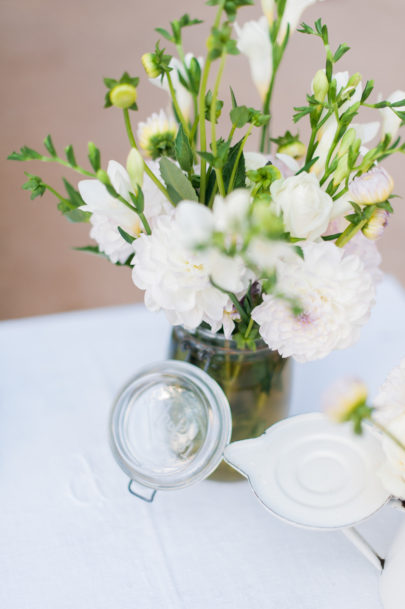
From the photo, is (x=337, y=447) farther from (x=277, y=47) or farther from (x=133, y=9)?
(x=133, y=9)

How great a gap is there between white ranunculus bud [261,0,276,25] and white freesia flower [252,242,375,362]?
19 centimetres

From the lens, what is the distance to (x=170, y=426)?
63 cm

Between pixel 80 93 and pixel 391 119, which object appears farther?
pixel 80 93

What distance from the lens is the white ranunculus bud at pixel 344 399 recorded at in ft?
1.11

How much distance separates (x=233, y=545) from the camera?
2.08ft

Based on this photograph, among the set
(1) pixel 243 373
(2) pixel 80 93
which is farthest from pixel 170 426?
(2) pixel 80 93

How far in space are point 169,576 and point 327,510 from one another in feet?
0.61

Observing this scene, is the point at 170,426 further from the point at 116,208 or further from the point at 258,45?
the point at 258,45

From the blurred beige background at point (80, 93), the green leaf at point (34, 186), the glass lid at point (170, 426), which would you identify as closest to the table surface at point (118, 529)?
the glass lid at point (170, 426)

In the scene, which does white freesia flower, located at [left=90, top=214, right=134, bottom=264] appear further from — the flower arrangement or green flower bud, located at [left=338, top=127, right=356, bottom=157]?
green flower bud, located at [left=338, top=127, right=356, bottom=157]

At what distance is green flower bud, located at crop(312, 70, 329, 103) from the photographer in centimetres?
49

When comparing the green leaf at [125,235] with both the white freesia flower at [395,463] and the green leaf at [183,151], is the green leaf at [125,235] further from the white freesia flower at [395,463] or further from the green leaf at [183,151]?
the white freesia flower at [395,463]

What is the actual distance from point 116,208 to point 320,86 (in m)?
0.19

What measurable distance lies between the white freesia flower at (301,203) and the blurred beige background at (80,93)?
3.91 feet
